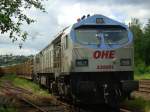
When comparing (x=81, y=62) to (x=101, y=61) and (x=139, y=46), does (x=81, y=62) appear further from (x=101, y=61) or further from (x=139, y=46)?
(x=139, y=46)

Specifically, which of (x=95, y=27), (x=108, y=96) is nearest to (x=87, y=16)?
(x=95, y=27)

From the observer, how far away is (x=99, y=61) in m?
16.6

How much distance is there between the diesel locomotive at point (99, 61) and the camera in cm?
1650

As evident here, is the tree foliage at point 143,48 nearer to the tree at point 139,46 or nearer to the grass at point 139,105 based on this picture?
the tree at point 139,46

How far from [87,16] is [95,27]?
21.2 inches

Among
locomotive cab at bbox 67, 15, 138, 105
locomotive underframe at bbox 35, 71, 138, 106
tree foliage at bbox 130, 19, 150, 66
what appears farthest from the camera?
tree foliage at bbox 130, 19, 150, 66

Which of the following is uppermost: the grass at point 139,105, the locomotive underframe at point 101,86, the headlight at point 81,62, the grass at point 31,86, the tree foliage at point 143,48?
the tree foliage at point 143,48

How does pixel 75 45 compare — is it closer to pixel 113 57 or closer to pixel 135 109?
pixel 113 57

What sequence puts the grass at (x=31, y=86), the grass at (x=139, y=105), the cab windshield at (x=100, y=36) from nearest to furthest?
the cab windshield at (x=100, y=36), the grass at (x=139, y=105), the grass at (x=31, y=86)

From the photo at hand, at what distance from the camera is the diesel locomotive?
16500 millimetres

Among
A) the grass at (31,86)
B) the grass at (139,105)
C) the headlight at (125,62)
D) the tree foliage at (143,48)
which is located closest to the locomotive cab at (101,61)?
the headlight at (125,62)

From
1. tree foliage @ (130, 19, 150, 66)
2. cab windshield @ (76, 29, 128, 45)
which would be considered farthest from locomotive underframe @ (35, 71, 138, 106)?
tree foliage @ (130, 19, 150, 66)

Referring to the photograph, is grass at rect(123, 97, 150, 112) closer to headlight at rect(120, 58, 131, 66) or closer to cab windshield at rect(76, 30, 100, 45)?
headlight at rect(120, 58, 131, 66)

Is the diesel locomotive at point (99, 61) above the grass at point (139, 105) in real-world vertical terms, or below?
above
